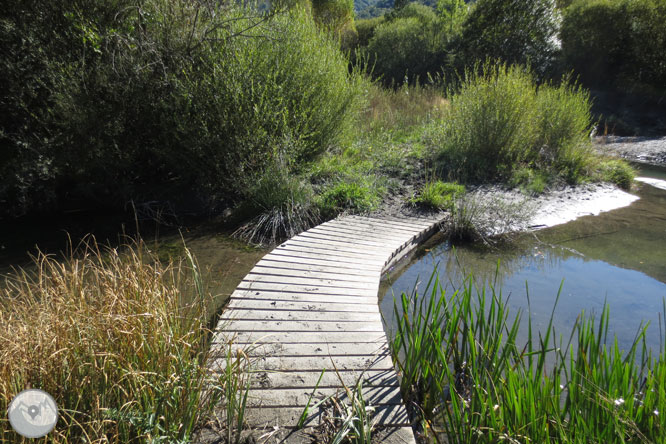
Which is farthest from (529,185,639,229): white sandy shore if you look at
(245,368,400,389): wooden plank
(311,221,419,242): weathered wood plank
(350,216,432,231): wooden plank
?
(245,368,400,389): wooden plank

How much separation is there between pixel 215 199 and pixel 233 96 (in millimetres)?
2031

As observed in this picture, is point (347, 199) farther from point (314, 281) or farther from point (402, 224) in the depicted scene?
point (314, 281)

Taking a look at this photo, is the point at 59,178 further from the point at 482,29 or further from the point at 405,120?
the point at 482,29

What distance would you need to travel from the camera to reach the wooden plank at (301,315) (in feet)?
10.9

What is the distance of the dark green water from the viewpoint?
13.8ft

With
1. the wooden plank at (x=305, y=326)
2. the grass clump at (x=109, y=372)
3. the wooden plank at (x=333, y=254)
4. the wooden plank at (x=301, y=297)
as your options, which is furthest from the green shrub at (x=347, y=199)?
the grass clump at (x=109, y=372)

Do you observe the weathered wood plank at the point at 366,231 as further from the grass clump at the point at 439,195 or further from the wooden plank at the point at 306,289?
the wooden plank at the point at 306,289

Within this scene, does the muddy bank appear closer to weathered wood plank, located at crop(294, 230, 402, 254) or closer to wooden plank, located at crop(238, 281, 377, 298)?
weathered wood plank, located at crop(294, 230, 402, 254)

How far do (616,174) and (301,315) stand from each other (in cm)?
877

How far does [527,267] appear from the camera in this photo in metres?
5.37

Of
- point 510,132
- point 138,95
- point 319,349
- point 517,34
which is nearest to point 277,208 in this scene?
point 138,95

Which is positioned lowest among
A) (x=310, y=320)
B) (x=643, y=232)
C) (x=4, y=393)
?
(x=643, y=232)

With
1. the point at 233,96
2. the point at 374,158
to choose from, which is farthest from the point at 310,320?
the point at 374,158
